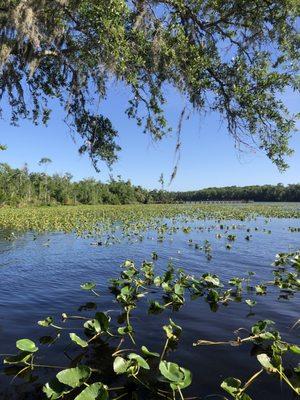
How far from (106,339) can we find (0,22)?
5982mm

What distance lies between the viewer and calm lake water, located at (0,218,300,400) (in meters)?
5.78

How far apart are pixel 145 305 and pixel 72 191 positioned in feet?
272

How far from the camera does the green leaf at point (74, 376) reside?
4.59 metres

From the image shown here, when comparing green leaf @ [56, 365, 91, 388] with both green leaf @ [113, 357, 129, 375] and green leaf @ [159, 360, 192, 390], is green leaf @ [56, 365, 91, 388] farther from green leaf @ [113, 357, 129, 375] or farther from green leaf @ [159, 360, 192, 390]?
green leaf @ [159, 360, 192, 390]

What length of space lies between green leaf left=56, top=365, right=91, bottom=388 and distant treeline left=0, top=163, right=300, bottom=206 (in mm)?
54432

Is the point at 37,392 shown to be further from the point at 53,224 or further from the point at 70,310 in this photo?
the point at 53,224

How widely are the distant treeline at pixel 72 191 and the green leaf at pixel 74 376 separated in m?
54.4

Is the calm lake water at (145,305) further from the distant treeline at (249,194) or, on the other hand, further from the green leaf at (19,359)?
the distant treeline at (249,194)

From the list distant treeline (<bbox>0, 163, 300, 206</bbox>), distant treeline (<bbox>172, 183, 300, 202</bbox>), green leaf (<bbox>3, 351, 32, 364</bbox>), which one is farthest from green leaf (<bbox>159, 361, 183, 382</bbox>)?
distant treeline (<bbox>172, 183, 300, 202</bbox>)

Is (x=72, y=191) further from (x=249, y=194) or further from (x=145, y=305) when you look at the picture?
(x=145, y=305)

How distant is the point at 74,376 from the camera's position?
4.68 meters

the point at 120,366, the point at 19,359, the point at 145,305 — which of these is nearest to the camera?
the point at 120,366

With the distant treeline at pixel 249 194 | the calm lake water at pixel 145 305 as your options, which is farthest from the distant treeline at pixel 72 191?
the calm lake water at pixel 145 305

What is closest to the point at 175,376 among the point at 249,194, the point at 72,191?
the point at 72,191
